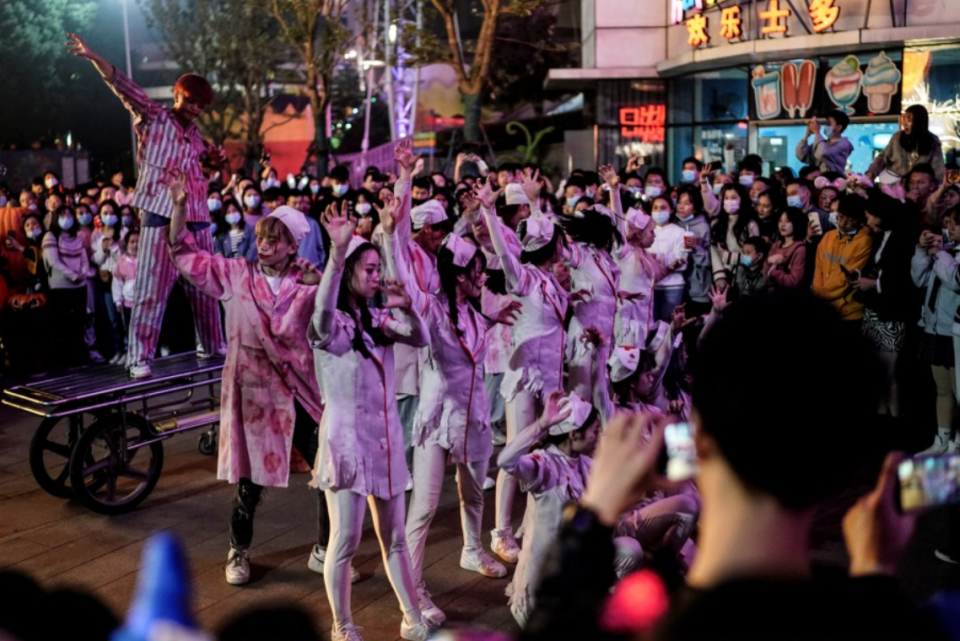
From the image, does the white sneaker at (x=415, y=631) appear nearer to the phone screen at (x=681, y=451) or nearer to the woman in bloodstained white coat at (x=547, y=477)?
the woman in bloodstained white coat at (x=547, y=477)

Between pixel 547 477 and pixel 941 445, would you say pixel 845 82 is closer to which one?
pixel 941 445

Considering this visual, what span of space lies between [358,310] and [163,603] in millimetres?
3593

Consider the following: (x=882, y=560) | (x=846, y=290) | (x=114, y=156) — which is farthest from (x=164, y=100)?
(x=882, y=560)

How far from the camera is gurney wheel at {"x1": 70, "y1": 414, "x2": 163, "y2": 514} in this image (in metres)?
7.40

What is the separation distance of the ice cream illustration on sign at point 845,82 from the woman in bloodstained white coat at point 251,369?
1416 centimetres

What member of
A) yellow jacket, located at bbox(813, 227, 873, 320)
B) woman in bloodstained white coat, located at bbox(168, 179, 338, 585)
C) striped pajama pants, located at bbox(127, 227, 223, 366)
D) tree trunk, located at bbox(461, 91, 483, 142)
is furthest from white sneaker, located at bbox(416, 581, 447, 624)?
tree trunk, located at bbox(461, 91, 483, 142)

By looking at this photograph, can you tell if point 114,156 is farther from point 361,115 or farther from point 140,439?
point 140,439

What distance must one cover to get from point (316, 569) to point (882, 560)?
4.99 meters

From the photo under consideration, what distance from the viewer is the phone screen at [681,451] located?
5.69ft

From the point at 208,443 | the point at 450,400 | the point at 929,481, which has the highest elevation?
the point at 929,481

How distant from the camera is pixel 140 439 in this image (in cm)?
784

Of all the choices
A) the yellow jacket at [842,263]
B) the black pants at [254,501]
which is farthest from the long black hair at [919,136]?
the black pants at [254,501]

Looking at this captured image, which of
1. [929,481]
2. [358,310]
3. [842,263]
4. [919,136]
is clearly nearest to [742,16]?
[919,136]

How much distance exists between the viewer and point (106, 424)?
7.59 m
